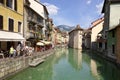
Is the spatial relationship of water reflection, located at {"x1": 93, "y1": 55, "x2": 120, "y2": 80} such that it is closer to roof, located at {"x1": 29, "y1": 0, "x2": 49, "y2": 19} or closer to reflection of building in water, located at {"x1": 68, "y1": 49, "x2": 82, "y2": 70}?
reflection of building in water, located at {"x1": 68, "y1": 49, "x2": 82, "y2": 70}

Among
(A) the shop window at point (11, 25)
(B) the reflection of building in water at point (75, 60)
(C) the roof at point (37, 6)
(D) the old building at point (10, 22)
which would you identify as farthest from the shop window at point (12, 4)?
(C) the roof at point (37, 6)

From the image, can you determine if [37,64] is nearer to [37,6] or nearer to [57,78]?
[57,78]

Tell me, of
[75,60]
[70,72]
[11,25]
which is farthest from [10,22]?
[75,60]

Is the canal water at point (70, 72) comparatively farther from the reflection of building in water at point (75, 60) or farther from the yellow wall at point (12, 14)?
the yellow wall at point (12, 14)

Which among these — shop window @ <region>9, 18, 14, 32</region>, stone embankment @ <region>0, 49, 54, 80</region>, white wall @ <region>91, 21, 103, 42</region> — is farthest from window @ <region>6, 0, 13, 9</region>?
white wall @ <region>91, 21, 103, 42</region>

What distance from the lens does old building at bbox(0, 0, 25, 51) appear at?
79.2 ft

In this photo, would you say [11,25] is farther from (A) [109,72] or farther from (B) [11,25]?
(A) [109,72]

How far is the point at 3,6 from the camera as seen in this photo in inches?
964

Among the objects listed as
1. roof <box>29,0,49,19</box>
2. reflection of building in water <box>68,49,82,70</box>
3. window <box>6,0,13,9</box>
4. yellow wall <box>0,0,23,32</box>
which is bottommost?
reflection of building in water <box>68,49,82,70</box>

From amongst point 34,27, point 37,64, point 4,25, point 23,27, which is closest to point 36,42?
point 34,27

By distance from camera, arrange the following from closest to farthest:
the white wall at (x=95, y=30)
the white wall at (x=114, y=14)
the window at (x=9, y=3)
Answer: the window at (x=9, y=3) < the white wall at (x=114, y=14) < the white wall at (x=95, y=30)

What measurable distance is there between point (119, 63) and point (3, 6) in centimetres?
1707

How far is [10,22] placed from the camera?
2717 centimetres

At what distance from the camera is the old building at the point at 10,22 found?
2412 cm
